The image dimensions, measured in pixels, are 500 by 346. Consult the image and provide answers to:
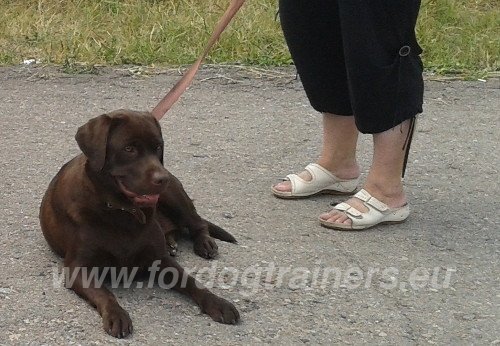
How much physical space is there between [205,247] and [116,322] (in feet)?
2.27

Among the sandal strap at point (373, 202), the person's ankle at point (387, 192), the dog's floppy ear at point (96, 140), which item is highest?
the dog's floppy ear at point (96, 140)

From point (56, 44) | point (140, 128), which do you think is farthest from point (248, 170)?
point (56, 44)

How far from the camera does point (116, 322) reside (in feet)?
8.93

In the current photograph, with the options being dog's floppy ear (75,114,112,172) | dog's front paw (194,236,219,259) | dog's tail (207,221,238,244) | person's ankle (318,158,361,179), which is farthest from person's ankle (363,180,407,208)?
dog's floppy ear (75,114,112,172)

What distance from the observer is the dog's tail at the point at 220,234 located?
3500 millimetres

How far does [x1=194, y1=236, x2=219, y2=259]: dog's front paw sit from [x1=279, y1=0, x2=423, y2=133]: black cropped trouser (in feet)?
2.48

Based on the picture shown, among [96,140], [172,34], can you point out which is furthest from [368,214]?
[172,34]

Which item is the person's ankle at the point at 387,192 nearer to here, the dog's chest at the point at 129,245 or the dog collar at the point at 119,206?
the dog's chest at the point at 129,245

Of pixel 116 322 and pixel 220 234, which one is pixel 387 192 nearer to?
pixel 220 234

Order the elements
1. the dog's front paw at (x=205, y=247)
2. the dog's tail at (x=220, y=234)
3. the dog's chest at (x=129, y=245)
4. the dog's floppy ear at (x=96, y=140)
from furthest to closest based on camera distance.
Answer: the dog's tail at (x=220, y=234), the dog's front paw at (x=205, y=247), the dog's chest at (x=129, y=245), the dog's floppy ear at (x=96, y=140)

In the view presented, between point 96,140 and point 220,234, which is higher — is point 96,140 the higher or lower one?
the higher one

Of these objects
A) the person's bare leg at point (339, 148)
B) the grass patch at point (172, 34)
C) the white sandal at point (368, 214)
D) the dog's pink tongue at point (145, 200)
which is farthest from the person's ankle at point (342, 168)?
the grass patch at point (172, 34)

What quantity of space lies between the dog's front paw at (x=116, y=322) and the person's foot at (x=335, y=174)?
1.36 m

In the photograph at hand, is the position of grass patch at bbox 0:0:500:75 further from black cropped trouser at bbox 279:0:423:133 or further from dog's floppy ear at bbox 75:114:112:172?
dog's floppy ear at bbox 75:114:112:172
